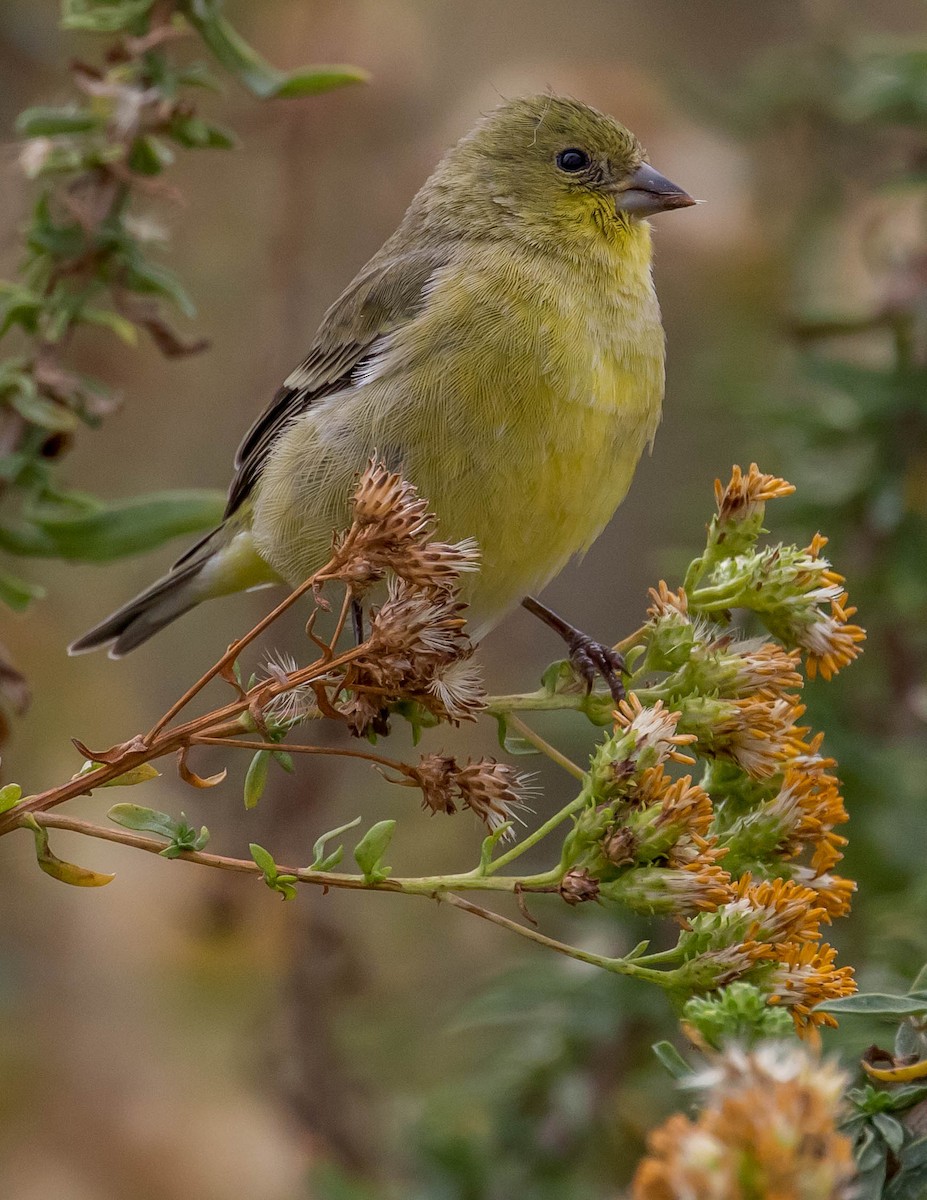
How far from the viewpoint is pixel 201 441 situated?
5926mm

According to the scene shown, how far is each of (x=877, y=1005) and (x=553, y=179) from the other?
110 inches

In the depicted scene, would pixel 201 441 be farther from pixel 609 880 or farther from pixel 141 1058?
pixel 609 880

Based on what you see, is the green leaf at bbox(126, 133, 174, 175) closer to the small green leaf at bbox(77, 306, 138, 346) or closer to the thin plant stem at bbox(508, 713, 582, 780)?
the small green leaf at bbox(77, 306, 138, 346)

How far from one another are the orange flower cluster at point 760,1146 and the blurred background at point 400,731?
1.56 metres

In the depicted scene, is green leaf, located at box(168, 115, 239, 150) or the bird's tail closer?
green leaf, located at box(168, 115, 239, 150)

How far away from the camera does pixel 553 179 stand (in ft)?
12.8

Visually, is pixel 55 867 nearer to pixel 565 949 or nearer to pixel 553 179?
pixel 565 949

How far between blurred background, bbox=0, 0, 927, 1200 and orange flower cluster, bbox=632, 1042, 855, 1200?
1.56m

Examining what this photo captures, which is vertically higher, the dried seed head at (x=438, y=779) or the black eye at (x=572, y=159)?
the black eye at (x=572, y=159)

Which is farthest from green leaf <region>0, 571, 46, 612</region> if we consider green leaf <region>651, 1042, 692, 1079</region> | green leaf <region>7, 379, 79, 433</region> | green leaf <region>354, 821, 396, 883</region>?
green leaf <region>651, 1042, 692, 1079</region>

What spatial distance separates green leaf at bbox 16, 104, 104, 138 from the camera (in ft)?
8.82

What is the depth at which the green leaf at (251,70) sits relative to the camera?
2713mm

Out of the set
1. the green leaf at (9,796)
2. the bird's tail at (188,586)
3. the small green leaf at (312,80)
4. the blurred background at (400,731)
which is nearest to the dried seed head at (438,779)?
the green leaf at (9,796)

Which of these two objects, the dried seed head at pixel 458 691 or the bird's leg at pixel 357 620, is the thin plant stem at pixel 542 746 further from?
the bird's leg at pixel 357 620
